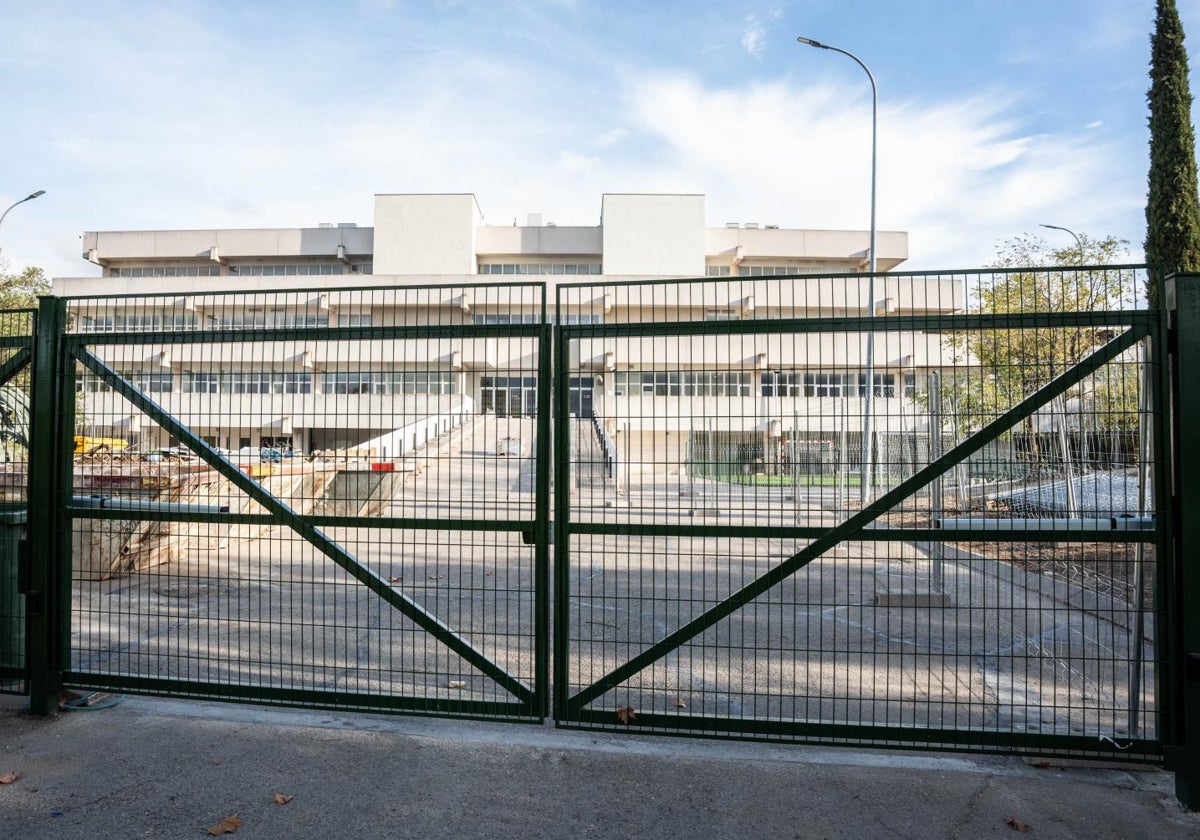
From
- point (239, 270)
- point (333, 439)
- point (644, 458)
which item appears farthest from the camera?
point (239, 270)

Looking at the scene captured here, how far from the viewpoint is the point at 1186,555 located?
3738 mm

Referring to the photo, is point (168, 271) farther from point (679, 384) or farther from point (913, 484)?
point (913, 484)

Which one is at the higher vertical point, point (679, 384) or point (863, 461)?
point (679, 384)

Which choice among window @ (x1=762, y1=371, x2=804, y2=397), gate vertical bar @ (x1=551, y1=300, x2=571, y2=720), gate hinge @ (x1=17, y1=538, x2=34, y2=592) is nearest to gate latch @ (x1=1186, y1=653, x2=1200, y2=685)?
window @ (x1=762, y1=371, x2=804, y2=397)

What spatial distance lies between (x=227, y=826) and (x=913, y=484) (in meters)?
3.71

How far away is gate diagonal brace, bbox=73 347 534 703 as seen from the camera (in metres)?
4.39

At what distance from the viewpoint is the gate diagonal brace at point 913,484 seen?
12.7ft

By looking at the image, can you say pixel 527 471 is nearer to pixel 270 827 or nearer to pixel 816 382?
pixel 816 382

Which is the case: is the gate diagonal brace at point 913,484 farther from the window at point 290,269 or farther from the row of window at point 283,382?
the window at point 290,269

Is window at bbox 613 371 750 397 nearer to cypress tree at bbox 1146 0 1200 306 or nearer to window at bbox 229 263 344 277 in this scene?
cypress tree at bbox 1146 0 1200 306

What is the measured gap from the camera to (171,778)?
390 cm

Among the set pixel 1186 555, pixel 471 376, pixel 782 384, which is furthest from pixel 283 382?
pixel 1186 555

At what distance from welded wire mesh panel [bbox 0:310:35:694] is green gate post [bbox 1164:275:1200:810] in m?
6.75

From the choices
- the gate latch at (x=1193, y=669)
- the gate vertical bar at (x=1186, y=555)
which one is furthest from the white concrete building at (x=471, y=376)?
the gate latch at (x=1193, y=669)
